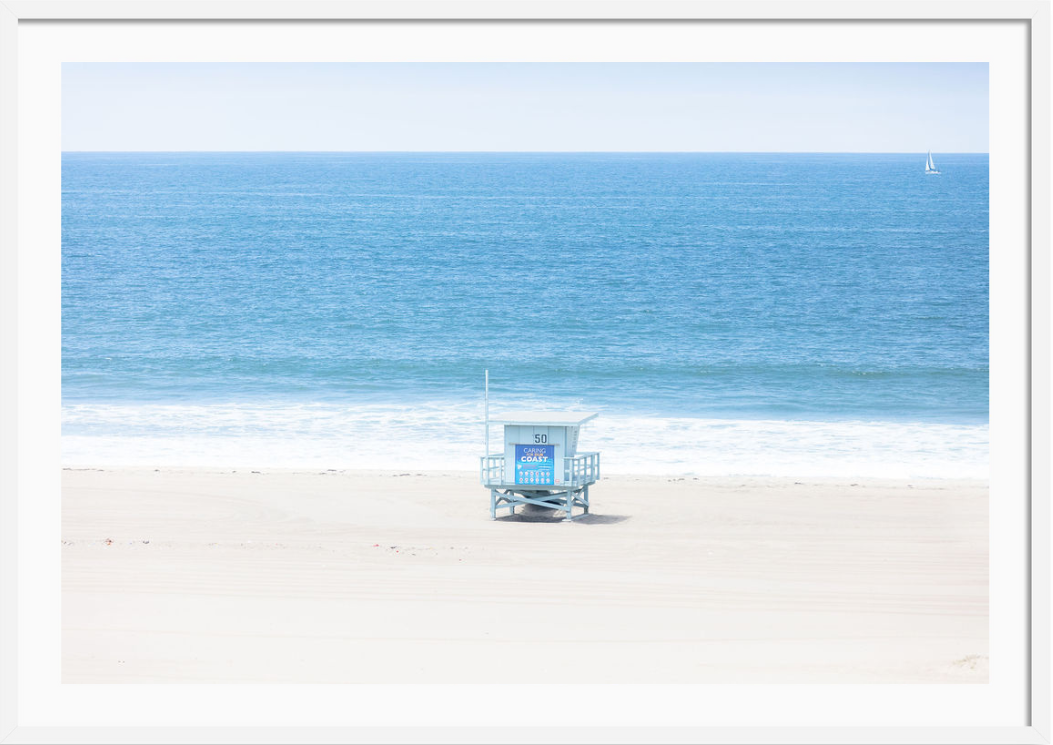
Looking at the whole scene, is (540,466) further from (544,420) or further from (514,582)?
(514,582)

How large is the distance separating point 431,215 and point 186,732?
205 ft

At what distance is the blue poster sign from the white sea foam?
3.64m

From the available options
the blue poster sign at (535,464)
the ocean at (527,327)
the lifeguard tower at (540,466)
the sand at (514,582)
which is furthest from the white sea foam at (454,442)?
the blue poster sign at (535,464)

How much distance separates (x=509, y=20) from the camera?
4.32m

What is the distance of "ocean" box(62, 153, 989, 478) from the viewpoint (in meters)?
19.0

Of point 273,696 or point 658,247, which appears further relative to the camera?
point 658,247

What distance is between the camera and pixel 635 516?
13.1m

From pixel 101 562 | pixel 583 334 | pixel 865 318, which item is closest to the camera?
pixel 101 562

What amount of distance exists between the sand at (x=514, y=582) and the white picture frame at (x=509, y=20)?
2.10 metres
